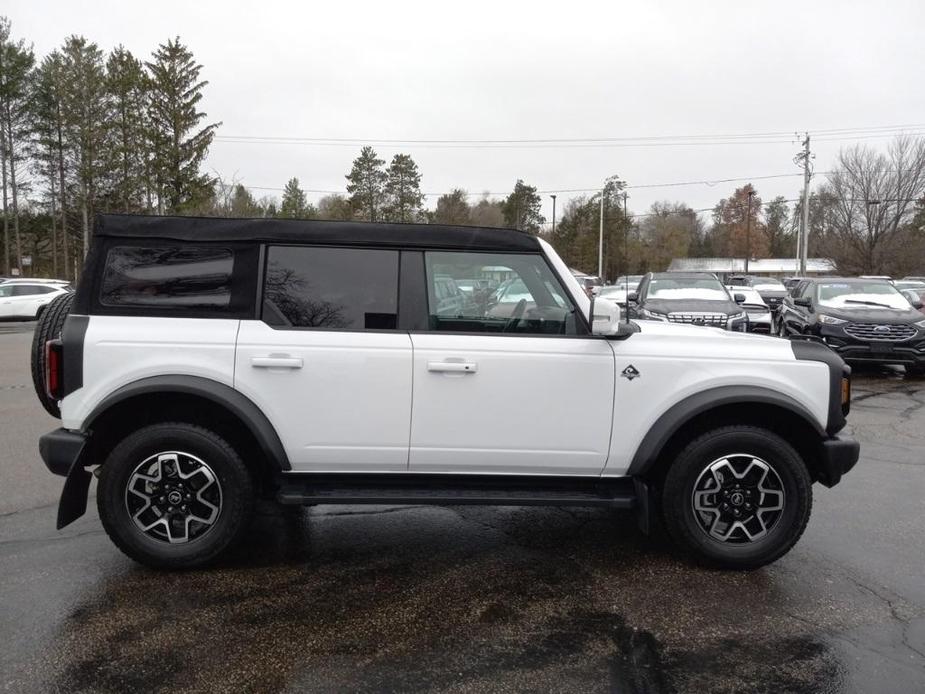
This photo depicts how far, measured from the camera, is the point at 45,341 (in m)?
4.18

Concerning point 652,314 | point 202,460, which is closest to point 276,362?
point 202,460

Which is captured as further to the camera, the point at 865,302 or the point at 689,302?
the point at 689,302

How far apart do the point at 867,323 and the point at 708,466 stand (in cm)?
916

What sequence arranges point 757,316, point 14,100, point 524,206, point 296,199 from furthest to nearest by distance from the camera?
point 524,206
point 296,199
point 14,100
point 757,316

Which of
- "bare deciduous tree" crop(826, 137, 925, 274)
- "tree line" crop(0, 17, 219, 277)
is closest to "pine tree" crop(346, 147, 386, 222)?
"tree line" crop(0, 17, 219, 277)

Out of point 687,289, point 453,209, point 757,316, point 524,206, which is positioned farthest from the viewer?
point 524,206

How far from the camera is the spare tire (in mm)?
4070

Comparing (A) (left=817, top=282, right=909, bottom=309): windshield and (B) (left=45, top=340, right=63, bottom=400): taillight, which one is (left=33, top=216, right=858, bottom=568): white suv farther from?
(A) (left=817, top=282, right=909, bottom=309): windshield

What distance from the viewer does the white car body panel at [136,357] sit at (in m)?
3.64

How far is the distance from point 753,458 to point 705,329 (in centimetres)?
82

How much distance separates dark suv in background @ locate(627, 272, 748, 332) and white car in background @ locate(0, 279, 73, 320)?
2036cm

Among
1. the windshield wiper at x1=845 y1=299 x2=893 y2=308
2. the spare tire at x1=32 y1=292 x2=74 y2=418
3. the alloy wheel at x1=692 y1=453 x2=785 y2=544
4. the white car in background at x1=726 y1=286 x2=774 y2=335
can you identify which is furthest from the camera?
the white car in background at x1=726 y1=286 x2=774 y2=335

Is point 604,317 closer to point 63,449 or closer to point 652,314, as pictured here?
point 63,449

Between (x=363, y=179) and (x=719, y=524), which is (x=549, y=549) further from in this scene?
(x=363, y=179)
